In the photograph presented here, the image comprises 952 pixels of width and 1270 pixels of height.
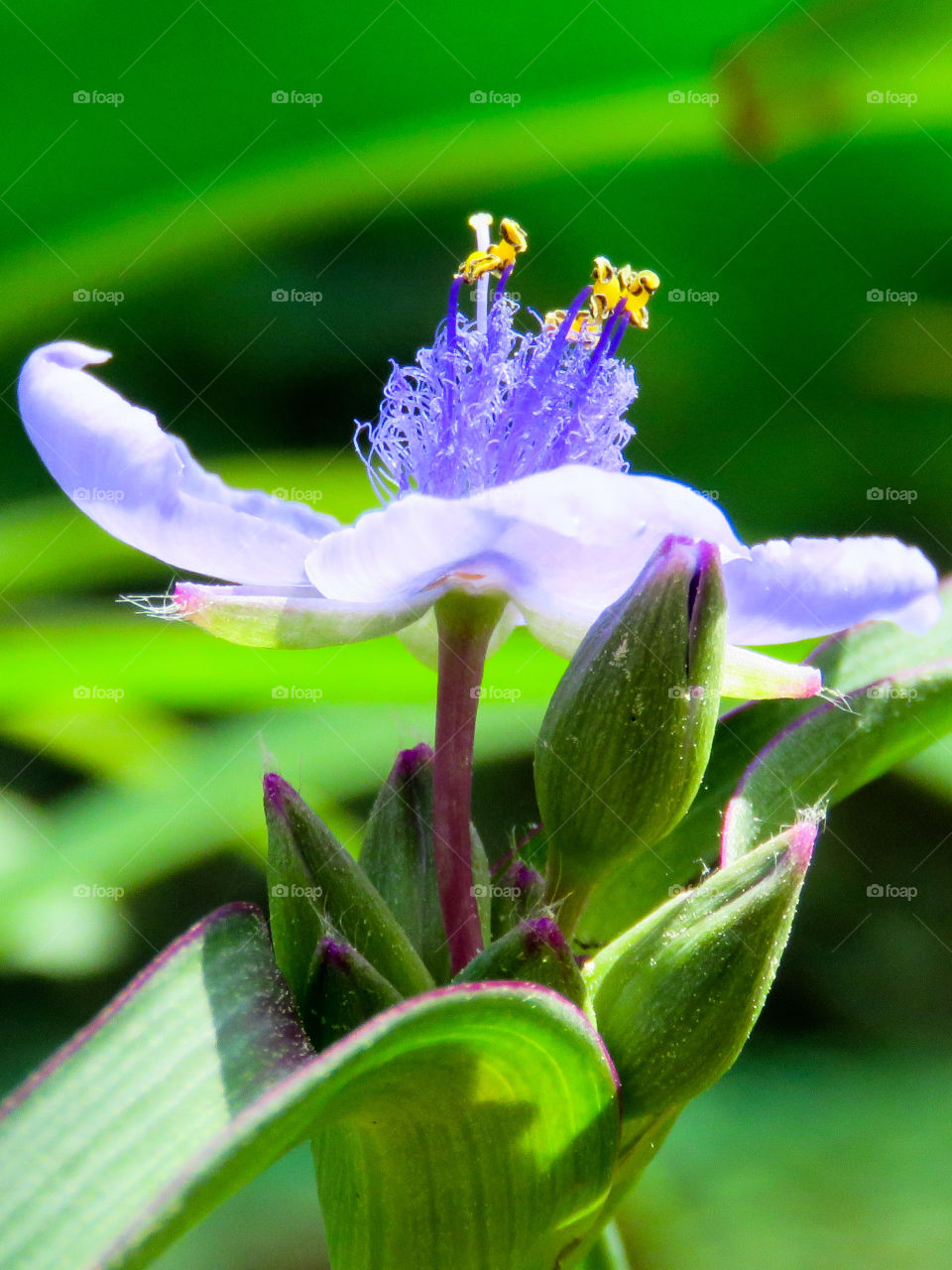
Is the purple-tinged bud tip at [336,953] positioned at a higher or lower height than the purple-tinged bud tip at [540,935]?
lower

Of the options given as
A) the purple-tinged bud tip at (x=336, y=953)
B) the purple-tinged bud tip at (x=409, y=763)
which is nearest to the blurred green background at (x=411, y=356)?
the purple-tinged bud tip at (x=409, y=763)

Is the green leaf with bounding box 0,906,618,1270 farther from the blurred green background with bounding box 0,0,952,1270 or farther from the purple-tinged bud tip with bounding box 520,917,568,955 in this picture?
the blurred green background with bounding box 0,0,952,1270

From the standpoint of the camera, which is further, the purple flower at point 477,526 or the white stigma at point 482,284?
the white stigma at point 482,284

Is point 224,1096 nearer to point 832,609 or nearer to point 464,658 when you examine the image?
point 464,658

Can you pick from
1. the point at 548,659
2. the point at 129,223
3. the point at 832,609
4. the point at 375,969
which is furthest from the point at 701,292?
the point at 375,969

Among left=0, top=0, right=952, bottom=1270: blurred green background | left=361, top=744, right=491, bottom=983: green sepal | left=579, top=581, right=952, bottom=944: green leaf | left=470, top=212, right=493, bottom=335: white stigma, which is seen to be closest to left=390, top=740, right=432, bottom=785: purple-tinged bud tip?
left=361, top=744, right=491, bottom=983: green sepal

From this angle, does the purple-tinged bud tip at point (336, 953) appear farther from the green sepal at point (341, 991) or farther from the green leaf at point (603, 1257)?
the green leaf at point (603, 1257)

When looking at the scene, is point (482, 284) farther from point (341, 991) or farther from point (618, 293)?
point (341, 991)
